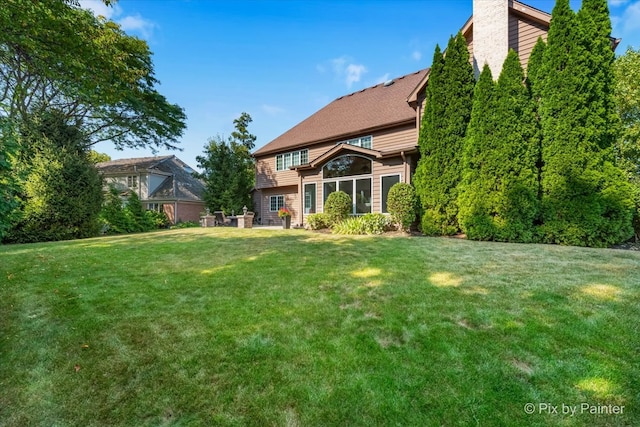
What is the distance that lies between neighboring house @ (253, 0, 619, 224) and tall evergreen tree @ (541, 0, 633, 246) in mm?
2311

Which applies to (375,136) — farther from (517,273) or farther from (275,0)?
(517,273)

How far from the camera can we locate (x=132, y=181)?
28328 millimetres

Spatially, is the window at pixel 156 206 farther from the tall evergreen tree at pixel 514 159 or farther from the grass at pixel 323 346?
the tall evergreen tree at pixel 514 159

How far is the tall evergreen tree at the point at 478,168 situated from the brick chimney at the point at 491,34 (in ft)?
5.76

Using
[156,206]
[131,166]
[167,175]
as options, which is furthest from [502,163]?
[131,166]

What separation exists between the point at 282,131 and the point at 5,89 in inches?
646

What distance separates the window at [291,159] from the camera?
18562mm

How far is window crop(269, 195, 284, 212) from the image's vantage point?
20.4 metres

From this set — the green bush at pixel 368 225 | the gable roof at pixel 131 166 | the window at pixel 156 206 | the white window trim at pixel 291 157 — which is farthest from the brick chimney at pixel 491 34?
the gable roof at pixel 131 166

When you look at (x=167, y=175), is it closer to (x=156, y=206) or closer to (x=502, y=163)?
(x=156, y=206)

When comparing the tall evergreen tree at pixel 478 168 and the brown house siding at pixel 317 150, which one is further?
the brown house siding at pixel 317 150

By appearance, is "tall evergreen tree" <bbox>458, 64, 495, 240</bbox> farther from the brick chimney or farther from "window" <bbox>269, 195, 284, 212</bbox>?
"window" <bbox>269, 195, 284, 212</bbox>

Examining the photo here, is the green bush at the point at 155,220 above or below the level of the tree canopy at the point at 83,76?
below

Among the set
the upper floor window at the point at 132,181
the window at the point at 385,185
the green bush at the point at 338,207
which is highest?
the upper floor window at the point at 132,181
